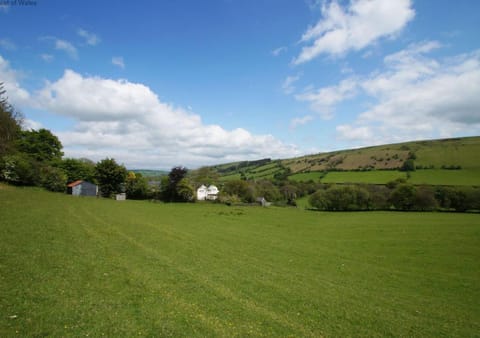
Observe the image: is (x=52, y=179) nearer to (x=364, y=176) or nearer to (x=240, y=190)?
(x=240, y=190)

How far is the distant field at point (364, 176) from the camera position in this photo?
9888 cm

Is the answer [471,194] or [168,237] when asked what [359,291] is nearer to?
[168,237]

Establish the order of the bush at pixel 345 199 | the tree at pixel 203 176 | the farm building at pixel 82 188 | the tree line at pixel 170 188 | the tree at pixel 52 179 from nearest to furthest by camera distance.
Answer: the tree at pixel 52 179 < the tree line at pixel 170 188 < the farm building at pixel 82 188 < the bush at pixel 345 199 < the tree at pixel 203 176

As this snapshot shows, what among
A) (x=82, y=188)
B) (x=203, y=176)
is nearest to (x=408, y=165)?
(x=203, y=176)

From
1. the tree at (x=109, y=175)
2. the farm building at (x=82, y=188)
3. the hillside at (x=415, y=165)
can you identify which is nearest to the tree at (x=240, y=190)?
the tree at (x=109, y=175)

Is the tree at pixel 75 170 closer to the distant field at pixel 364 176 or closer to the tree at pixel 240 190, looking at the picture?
the tree at pixel 240 190

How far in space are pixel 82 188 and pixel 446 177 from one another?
412ft

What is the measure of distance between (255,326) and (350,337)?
10.3ft

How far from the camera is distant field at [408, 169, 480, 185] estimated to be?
83.2 m

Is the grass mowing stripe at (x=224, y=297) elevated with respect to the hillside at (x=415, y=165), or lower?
lower

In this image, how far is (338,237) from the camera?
30703mm

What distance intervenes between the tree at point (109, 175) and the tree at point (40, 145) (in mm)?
13225

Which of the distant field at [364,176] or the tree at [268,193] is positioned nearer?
the distant field at [364,176]

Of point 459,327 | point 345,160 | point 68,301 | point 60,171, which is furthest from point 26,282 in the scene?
point 345,160
